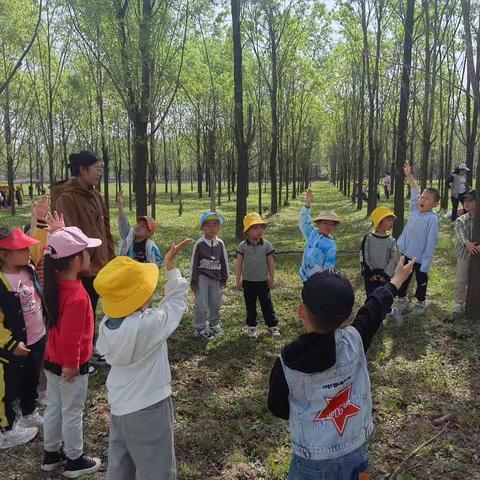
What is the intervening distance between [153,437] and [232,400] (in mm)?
1800

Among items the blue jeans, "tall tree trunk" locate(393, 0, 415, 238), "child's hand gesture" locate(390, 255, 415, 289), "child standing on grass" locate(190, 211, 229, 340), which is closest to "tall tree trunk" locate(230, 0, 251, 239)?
"tall tree trunk" locate(393, 0, 415, 238)

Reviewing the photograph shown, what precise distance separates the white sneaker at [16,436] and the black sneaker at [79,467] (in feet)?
1.85

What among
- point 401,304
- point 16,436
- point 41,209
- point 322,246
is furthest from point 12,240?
point 401,304

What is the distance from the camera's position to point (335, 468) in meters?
1.75

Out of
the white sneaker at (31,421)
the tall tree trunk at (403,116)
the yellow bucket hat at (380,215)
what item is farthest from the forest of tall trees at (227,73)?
the white sneaker at (31,421)

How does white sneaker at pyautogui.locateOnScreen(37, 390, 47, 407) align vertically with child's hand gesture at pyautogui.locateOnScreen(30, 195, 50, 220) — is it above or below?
below

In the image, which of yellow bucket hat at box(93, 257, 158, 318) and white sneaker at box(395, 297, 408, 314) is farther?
white sneaker at box(395, 297, 408, 314)

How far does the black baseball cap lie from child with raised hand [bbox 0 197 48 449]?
7.64 ft

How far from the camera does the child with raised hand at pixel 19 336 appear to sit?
3109 mm

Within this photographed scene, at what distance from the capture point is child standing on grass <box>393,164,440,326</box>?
5344 millimetres

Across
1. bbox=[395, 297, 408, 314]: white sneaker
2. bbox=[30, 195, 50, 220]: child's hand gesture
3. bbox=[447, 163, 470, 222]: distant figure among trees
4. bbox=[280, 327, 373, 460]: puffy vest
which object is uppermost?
bbox=[447, 163, 470, 222]: distant figure among trees

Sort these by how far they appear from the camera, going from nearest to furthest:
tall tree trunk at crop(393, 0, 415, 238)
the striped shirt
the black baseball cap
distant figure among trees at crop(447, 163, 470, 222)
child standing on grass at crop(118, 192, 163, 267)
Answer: the black baseball cap < child standing on grass at crop(118, 192, 163, 267) < the striped shirt < tall tree trunk at crop(393, 0, 415, 238) < distant figure among trees at crop(447, 163, 470, 222)

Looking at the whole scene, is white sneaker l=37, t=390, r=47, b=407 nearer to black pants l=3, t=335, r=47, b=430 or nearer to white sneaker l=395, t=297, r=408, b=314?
black pants l=3, t=335, r=47, b=430

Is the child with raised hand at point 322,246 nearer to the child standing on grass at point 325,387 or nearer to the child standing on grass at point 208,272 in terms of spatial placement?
the child standing on grass at point 208,272
